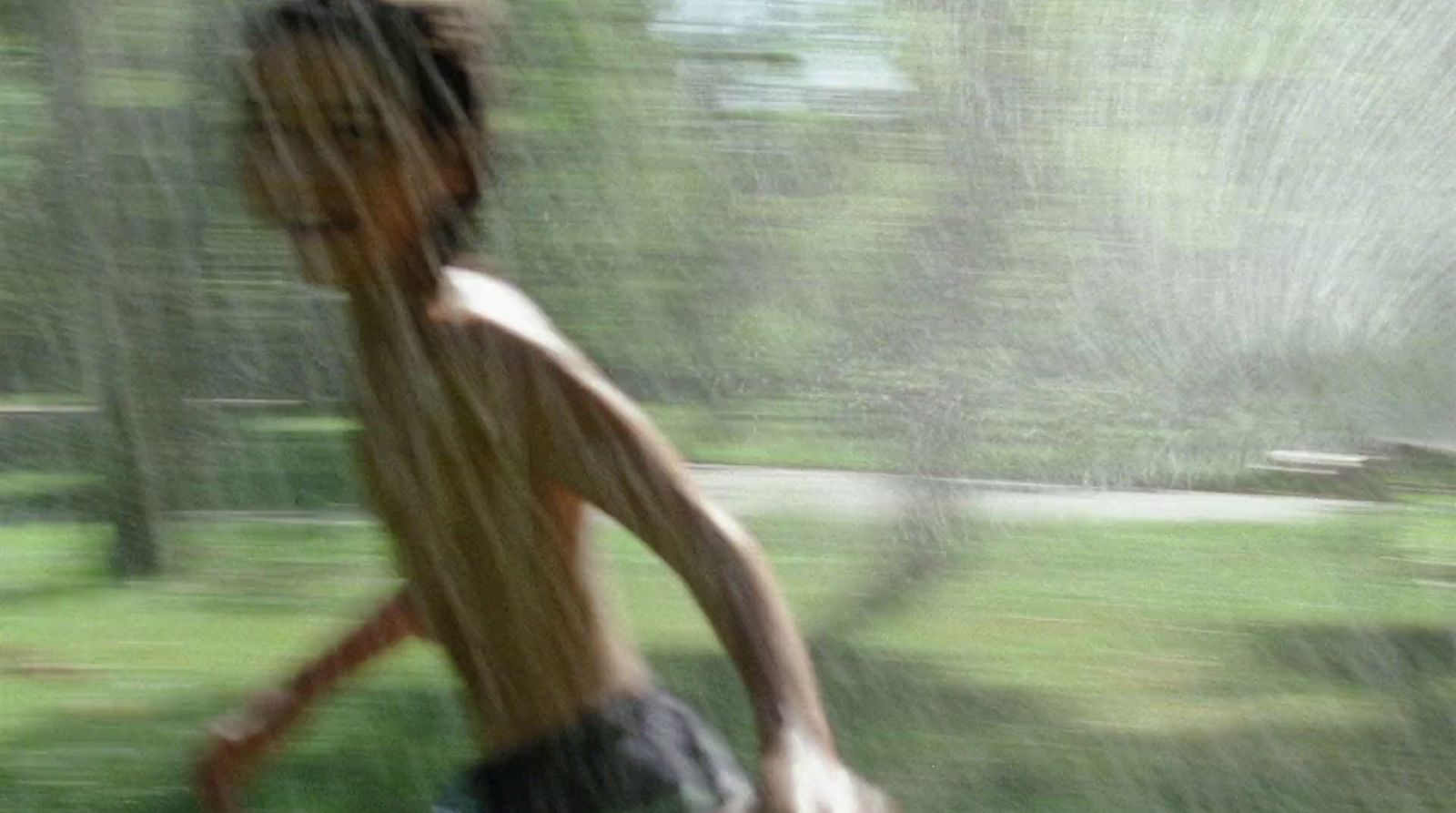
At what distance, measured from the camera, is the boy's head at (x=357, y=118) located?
159cm

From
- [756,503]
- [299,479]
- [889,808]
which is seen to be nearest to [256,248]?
[299,479]

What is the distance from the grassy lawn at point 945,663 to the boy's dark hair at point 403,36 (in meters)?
0.38

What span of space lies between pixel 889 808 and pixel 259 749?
55cm

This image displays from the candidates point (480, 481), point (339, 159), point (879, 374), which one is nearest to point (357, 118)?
point (339, 159)

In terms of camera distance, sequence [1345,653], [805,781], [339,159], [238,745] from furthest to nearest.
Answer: [1345,653] → [238,745] → [339,159] → [805,781]

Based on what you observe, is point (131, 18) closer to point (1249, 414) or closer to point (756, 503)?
point (756, 503)

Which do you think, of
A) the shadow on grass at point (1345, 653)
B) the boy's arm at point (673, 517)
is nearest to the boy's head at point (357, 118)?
the boy's arm at point (673, 517)

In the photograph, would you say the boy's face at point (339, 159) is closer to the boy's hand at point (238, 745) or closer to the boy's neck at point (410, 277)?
the boy's neck at point (410, 277)

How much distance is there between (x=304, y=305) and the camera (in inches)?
65.5

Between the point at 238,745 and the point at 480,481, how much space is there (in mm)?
316

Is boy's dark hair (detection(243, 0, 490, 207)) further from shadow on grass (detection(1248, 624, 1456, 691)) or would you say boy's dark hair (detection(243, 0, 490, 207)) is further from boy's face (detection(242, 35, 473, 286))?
shadow on grass (detection(1248, 624, 1456, 691))

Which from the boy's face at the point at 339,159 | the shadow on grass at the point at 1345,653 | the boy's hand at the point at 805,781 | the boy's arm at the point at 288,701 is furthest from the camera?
the shadow on grass at the point at 1345,653

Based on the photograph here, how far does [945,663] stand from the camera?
1.77m

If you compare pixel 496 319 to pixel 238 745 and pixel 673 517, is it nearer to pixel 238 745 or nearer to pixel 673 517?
pixel 673 517
